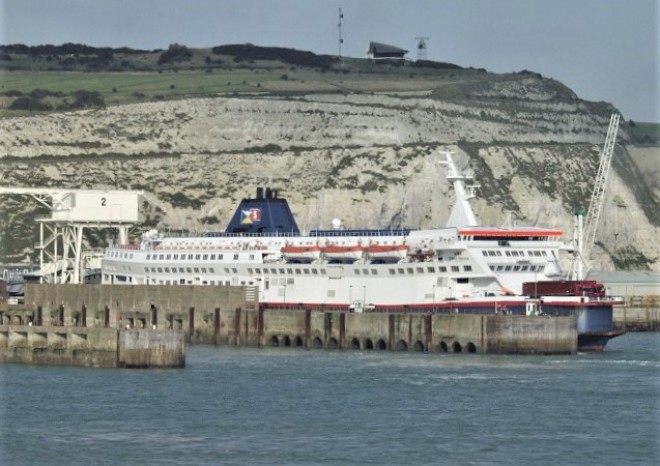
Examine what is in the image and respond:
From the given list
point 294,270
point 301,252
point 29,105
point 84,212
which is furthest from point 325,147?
point 294,270

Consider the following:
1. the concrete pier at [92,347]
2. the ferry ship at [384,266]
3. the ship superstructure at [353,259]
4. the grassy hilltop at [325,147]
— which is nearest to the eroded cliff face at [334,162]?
the grassy hilltop at [325,147]

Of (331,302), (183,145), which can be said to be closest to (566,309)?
(331,302)

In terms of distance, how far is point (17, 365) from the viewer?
71125 mm

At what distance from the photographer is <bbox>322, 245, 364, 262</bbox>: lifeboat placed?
295 feet

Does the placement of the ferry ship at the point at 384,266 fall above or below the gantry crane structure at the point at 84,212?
below

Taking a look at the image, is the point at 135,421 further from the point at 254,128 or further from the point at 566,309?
the point at 254,128

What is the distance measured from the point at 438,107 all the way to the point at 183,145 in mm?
25623

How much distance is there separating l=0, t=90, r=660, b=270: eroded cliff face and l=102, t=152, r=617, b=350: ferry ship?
36574 mm

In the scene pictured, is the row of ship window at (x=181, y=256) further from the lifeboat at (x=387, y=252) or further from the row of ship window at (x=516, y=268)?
the row of ship window at (x=516, y=268)

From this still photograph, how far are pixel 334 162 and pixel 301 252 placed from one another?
6094cm

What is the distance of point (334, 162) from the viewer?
153 metres

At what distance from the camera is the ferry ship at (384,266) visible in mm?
83125

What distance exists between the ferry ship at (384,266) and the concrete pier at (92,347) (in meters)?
18.9

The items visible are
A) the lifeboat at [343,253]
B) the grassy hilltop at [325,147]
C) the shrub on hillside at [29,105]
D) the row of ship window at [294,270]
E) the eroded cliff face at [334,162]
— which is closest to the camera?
the row of ship window at [294,270]
